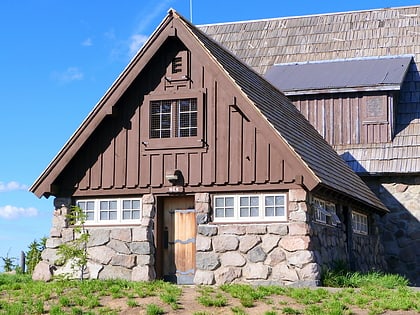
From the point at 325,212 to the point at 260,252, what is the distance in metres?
2.11

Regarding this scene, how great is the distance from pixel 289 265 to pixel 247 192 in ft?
6.25

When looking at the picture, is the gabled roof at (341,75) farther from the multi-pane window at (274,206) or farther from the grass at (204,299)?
the grass at (204,299)

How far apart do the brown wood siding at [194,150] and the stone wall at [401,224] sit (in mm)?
7572

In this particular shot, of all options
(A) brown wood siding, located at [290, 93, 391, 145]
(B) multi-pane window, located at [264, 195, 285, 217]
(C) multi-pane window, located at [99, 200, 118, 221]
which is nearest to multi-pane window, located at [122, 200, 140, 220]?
(C) multi-pane window, located at [99, 200, 118, 221]

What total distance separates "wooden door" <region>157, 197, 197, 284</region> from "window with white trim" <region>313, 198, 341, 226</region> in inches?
108

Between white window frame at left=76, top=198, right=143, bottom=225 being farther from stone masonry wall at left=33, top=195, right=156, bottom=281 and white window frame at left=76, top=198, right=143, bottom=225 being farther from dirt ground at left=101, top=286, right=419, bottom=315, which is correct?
dirt ground at left=101, top=286, right=419, bottom=315

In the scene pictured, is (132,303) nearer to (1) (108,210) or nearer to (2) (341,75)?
(1) (108,210)

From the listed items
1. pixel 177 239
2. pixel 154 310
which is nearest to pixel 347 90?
pixel 177 239

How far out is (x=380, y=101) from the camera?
24797 millimetres

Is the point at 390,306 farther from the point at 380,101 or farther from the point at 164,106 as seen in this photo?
the point at 380,101

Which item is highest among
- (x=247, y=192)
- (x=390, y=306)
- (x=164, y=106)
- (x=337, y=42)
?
(x=337, y=42)

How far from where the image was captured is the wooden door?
59.7ft

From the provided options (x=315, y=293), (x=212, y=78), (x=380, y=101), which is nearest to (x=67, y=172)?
(x=212, y=78)

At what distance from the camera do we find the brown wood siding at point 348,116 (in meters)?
24.7
